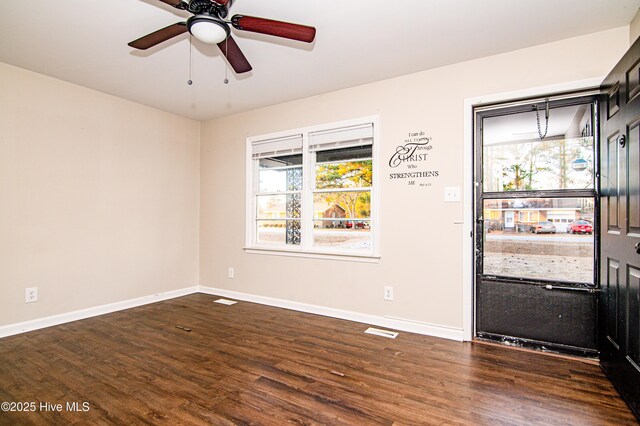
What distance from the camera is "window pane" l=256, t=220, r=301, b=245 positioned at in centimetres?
414

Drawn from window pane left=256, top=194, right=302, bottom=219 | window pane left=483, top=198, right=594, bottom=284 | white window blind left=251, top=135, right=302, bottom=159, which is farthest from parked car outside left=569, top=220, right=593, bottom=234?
white window blind left=251, top=135, right=302, bottom=159

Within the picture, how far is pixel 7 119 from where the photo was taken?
3035 mm

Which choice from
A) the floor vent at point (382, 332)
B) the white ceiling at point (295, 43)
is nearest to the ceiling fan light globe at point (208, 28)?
the white ceiling at point (295, 43)

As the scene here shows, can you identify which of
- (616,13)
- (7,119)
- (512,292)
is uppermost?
(616,13)

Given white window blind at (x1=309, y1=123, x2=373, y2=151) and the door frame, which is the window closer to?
white window blind at (x1=309, y1=123, x2=373, y2=151)

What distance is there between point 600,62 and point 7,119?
523 cm

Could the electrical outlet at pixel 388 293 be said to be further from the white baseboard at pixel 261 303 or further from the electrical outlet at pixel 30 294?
the electrical outlet at pixel 30 294

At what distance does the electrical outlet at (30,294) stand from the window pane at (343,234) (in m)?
2.95

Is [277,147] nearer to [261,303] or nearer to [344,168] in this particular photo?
[344,168]

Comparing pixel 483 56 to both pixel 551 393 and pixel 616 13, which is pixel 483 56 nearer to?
pixel 616 13

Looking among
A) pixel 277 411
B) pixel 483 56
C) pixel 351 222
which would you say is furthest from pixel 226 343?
pixel 483 56

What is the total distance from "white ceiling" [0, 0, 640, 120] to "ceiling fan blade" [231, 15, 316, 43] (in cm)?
36

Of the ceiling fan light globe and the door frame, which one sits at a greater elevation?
the ceiling fan light globe

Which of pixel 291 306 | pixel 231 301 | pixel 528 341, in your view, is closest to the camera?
pixel 528 341
